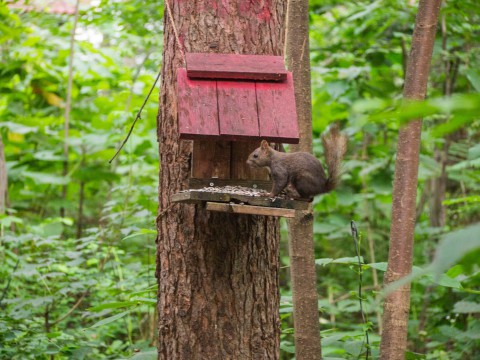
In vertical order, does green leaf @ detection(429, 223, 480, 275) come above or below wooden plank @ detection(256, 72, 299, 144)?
below

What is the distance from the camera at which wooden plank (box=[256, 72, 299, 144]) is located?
2.53 m

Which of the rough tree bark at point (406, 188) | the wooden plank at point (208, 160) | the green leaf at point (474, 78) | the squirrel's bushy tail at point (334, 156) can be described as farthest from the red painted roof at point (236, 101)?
the green leaf at point (474, 78)

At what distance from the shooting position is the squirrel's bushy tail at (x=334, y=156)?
2834 mm

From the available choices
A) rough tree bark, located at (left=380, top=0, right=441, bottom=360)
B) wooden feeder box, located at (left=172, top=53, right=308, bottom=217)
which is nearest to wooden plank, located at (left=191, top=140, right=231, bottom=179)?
wooden feeder box, located at (left=172, top=53, right=308, bottom=217)

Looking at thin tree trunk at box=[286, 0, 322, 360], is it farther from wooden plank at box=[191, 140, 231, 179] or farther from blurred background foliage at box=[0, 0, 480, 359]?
wooden plank at box=[191, 140, 231, 179]

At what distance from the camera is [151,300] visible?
10.6 feet

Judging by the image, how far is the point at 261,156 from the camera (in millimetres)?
2545

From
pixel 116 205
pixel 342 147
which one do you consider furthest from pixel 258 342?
pixel 116 205

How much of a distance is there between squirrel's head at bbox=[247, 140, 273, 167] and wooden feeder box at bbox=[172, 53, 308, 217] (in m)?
0.04

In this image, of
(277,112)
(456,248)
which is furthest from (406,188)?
(456,248)

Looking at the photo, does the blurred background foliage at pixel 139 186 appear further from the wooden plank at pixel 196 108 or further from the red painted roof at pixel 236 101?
the wooden plank at pixel 196 108

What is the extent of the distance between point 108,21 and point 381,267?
11.4 ft

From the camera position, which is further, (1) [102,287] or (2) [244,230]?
(1) [102,287]

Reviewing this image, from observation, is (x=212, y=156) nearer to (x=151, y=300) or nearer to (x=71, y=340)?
(x=151, y=300)
